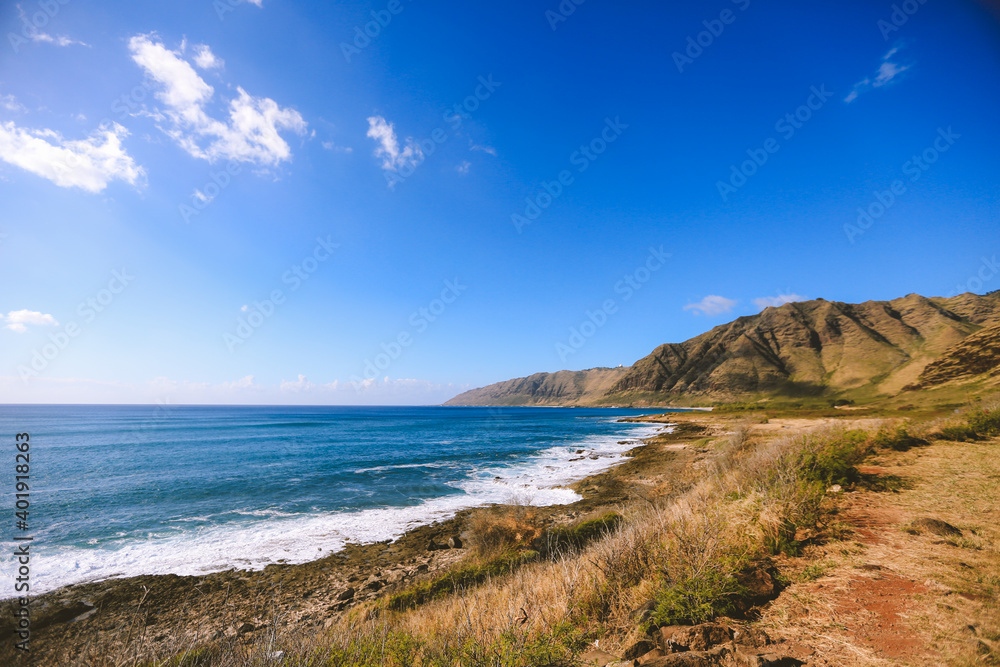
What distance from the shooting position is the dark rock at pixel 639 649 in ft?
12.6

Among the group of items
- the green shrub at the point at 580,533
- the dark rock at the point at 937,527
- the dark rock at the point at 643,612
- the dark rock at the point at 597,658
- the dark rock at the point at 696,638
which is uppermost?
the dark rock at the point at 937,527

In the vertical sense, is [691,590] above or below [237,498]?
above

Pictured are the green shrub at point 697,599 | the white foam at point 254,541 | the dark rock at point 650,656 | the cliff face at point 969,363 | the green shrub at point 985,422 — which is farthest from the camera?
the cliff face at point 969,363

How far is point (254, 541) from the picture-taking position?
42.1 ft

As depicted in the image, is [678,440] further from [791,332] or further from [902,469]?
[791,332]

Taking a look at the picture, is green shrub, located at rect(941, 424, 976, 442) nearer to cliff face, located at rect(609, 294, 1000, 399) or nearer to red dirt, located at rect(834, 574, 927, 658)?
red dirt, located at rect(834, 574, 927, 658)

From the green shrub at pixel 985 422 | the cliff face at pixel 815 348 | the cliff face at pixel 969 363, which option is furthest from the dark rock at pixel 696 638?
the cliff face at pixel 815 348

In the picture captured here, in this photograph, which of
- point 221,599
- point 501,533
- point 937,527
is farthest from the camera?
A: point 501,533

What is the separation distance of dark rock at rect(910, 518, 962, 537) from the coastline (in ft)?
31.6

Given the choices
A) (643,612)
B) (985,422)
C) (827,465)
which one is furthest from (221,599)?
(985,422)

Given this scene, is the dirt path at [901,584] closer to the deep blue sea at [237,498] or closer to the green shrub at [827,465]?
the green shrub at [827,465]

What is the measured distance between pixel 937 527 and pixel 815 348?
143481 mm

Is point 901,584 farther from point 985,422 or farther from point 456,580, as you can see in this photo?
point 985,422

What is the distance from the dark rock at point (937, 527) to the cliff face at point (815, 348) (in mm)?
83012
